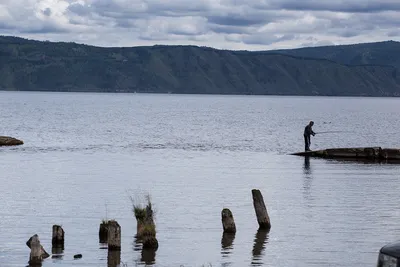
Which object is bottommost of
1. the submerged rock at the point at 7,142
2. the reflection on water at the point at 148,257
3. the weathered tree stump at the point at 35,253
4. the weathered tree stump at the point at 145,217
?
the reflection on water at the point at 148,257

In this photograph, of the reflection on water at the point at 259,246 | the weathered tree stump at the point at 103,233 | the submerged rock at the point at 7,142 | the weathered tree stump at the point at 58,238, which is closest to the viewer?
the reflection on water at the point at 259,246

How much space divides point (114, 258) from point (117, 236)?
0.77 metres

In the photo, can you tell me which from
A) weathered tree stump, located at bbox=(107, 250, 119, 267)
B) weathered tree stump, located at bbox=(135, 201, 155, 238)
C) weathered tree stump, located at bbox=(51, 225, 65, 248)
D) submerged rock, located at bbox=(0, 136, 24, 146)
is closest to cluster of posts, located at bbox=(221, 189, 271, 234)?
weathered tree stump, located at bbox=(135, 201, 155, 238)

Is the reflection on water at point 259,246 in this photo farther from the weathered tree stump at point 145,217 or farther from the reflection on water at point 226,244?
the weathered tree stump at point 145,217

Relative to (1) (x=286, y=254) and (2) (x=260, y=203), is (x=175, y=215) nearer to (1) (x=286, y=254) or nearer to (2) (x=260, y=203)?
(2) (x=260, y=203)

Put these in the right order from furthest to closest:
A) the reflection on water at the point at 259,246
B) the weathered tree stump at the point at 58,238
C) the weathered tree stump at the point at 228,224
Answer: the weathered tree stump at the point at 228,224 < the weathered tree stump at the point at 58,238 < the reflection on water at the point at 259,246

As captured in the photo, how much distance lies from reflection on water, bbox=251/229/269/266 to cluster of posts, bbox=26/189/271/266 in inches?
25.9

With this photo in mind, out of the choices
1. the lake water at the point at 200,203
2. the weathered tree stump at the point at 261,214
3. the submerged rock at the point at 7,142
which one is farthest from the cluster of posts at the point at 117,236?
the submerged rock at the point at 7,142

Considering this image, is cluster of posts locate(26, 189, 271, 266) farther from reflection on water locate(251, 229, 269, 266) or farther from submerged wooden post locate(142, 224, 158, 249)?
reflection on water locate(251, 229, 269, 266)

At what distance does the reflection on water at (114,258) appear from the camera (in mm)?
22156

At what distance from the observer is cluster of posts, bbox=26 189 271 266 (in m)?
22.1

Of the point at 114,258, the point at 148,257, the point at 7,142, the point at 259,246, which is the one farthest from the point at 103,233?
the point at 7,142

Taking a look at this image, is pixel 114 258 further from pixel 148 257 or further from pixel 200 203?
pixel 200 203

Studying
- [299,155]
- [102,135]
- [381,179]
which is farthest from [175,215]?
[102,135]
